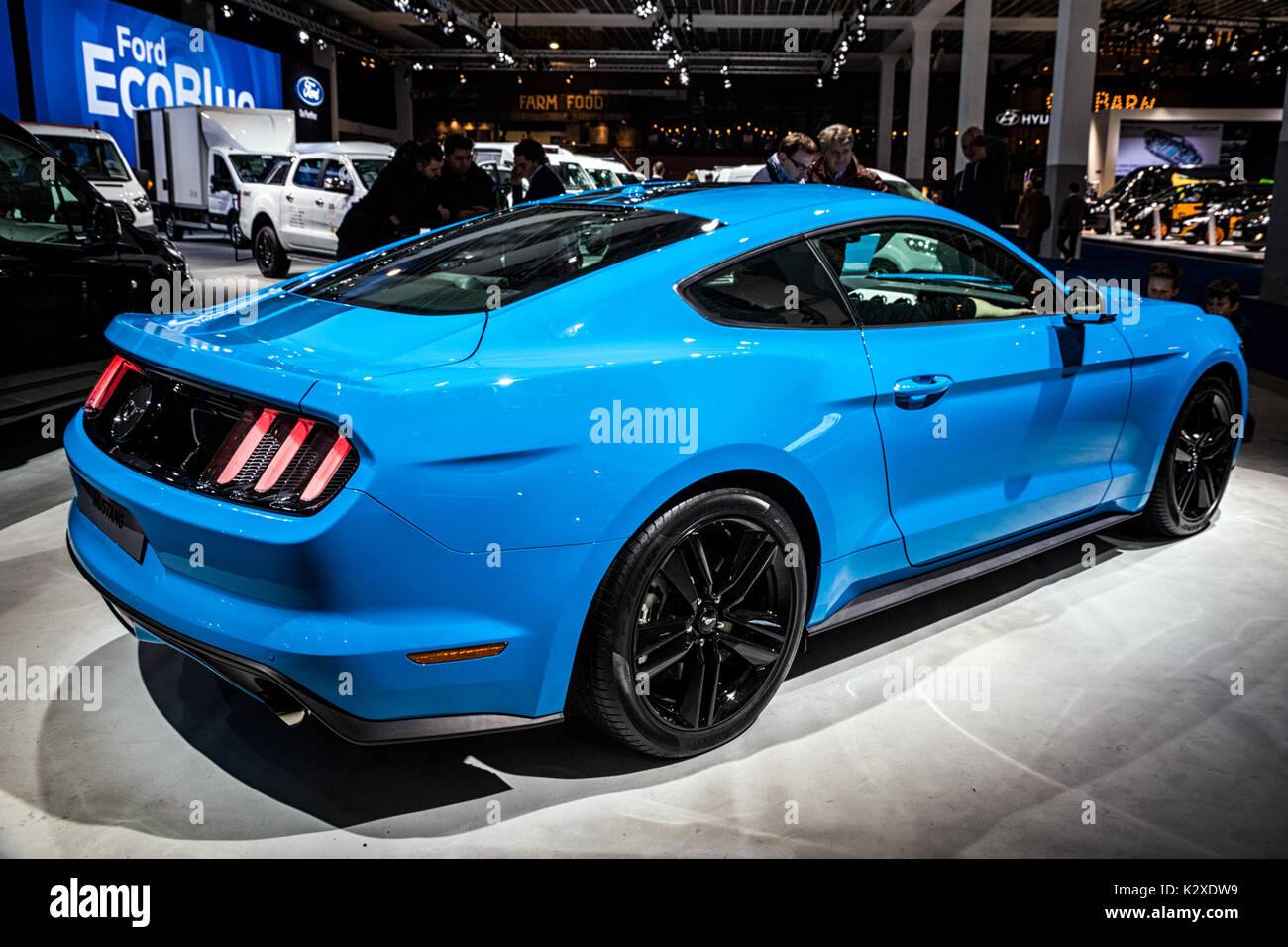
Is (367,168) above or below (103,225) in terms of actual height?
above

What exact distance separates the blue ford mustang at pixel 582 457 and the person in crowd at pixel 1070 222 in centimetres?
1444

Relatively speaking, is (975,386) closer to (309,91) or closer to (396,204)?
(396,204)

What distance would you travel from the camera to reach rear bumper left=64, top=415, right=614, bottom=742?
186cm

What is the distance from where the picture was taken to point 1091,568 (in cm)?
380

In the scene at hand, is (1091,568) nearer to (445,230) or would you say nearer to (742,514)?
(742,514)

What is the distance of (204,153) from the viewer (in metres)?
17.9

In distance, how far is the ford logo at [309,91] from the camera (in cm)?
2775

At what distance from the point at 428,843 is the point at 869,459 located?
4.58 ft

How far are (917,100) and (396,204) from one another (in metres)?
25.6

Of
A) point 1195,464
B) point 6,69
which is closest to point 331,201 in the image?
point 6,69

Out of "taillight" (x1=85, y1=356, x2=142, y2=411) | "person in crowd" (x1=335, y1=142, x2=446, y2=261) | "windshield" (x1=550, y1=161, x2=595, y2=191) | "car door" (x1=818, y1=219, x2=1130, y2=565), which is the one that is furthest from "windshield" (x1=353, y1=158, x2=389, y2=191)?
"taillight" (x1=85, y1=356, x2=142, y2=411)

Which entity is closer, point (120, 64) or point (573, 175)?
point (573, 175)

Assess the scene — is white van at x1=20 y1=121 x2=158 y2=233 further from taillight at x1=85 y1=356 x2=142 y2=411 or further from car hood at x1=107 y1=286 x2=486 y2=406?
car hood at x1=107 y1=286 x2=486 y2=406

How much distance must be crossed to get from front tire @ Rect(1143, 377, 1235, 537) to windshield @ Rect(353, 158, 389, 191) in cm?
1030
